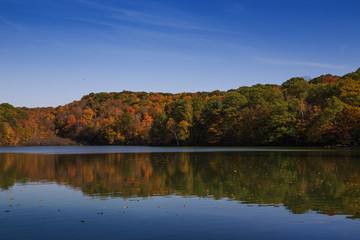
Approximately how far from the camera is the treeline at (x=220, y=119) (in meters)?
75.9

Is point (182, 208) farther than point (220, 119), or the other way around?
point (220, 119)

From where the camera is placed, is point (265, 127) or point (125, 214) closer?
point (125, 214)

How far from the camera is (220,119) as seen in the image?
10681 cm

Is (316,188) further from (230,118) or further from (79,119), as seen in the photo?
(79,119)

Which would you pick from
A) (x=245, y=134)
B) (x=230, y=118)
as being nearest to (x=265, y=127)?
(x=245, y=134)

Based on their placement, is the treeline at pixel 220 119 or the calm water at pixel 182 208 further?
the treeline at pixel 220 119

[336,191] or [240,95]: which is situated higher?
[240,95]

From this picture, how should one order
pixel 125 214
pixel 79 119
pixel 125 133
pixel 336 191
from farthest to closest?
1. pixel 79 119
2. pixel 125 133
3. pixel 336 191
4. pixel 125 214

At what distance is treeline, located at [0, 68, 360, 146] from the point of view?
7594cm

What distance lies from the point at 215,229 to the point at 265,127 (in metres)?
79.1

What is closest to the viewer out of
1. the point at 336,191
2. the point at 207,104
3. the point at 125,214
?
the point at 125,214

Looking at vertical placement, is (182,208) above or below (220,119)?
below

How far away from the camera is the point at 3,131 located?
119 metres

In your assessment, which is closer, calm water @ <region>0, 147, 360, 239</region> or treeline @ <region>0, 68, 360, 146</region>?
calm water @ <region>0, 147, 360, 239</region>
